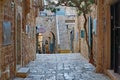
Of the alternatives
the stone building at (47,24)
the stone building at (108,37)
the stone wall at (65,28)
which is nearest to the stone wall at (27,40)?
the stone building at (108,37)

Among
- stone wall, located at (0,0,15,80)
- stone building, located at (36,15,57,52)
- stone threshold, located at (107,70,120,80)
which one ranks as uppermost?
stone building, located at (36,15,57,52)

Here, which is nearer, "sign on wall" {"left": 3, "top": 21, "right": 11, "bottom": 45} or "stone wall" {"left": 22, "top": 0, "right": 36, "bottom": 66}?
"sign on wall" {"left": 3, "top": 21, "right": 11, "bottom": 45}

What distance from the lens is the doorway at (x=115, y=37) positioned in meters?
8.20

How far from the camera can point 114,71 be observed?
8289mm

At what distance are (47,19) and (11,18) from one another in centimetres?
1608

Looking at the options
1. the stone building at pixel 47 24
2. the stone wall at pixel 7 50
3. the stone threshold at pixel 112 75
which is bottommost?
the stone threshold at pixel 112 75

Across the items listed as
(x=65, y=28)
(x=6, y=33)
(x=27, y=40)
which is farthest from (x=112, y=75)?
(x=65, y=28)

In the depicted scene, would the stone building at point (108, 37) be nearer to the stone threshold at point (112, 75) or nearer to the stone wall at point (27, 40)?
the stone threshold at point (112, 75)

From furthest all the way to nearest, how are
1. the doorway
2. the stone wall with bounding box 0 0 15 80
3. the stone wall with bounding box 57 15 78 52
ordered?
the stone wall with bounding box 57 15 78 52, the doorway, the stone wall with bounding box 0 0 15 80

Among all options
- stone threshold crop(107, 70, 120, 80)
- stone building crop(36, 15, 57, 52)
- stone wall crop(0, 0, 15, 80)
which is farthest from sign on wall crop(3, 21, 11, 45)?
stone building crop(36, 15, 57, 52)

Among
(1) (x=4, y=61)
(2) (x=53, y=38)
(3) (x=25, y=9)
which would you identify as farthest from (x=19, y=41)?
(2) (x=53, y=38)

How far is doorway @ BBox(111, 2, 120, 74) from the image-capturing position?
8.20m

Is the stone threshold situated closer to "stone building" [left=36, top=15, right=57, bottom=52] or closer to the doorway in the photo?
the doorway

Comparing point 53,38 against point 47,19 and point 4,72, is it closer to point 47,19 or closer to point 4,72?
point 47,19
